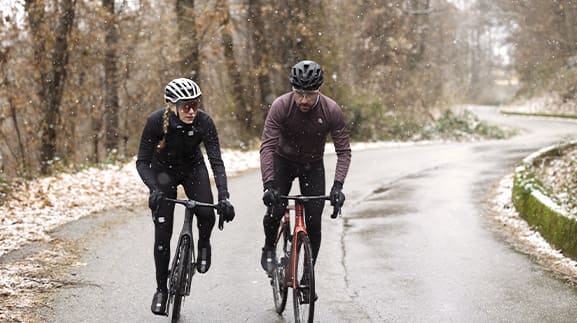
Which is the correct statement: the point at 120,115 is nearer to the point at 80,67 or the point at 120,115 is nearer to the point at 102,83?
the point at 102,83

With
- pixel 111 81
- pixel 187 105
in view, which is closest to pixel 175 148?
pixel 187 105

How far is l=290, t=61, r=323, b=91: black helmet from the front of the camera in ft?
17.5

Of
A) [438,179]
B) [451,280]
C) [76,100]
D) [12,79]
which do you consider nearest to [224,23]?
[76,100]

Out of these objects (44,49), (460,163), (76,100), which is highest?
(44,49)

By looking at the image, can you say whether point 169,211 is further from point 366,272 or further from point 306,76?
point 366,272

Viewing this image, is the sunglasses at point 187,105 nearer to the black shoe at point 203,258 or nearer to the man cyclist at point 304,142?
the man cyclist at point 304,142

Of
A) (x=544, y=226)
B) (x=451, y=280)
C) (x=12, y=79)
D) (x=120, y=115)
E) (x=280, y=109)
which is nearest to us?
(x=280, y=109)

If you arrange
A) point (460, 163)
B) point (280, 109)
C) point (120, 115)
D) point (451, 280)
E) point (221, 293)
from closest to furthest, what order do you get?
point (280, 109)
point (221, 293)
point (451, 280)
point (460, 163)
point (120, 115)

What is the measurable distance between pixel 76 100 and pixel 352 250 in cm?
1148

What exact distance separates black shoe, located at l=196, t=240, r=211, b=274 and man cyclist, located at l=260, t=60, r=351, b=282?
65cm

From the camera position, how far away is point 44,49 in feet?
55.0

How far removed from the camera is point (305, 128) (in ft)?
18.6

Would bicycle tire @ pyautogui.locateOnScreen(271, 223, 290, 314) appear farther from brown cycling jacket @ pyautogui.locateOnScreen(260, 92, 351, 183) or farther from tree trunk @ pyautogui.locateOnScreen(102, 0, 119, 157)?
tree trunk @ pyautogui.locateOnScreen(102, 0, 119, 157)

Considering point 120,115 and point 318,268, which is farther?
point 120,115
